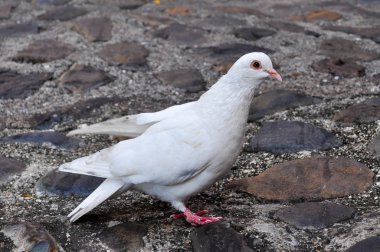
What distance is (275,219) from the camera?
116 inches

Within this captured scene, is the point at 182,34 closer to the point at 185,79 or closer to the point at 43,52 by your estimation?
the point at 185,79

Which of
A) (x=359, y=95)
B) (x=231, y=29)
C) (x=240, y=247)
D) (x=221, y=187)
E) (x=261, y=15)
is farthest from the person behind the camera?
(x=261, y=15)

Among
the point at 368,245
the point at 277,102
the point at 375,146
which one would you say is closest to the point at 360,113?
the point at 375,146

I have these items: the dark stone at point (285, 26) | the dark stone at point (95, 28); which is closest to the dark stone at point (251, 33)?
the dark stone at point (285, 26)

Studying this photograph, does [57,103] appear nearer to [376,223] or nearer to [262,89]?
[262,89]

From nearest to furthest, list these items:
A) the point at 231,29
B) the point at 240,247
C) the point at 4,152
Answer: the point at 240,247 → the point at 4,152 → the point at 231,29

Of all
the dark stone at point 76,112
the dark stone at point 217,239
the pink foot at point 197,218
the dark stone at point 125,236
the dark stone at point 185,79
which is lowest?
the dark stone at point 76,112

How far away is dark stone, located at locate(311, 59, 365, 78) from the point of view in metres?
4.71

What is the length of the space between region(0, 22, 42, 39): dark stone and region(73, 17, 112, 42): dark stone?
31cm

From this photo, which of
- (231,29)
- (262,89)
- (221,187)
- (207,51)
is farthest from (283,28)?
(221,187)

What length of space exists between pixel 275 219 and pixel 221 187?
52 centimetres

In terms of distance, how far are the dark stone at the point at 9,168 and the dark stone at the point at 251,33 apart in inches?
92.8

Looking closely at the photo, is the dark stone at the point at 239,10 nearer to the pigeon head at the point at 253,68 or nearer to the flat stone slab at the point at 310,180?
the flat stone slab at the point at 310,180

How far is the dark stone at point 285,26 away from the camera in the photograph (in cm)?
562
